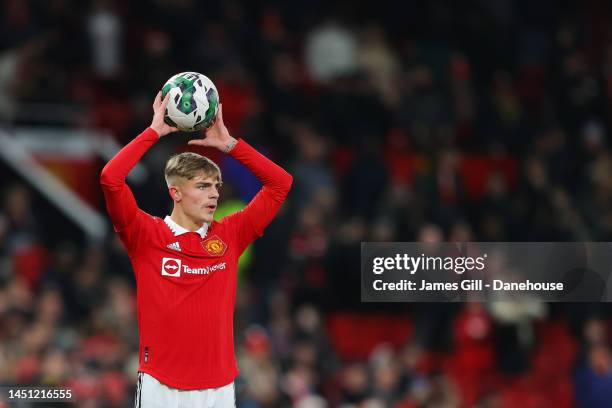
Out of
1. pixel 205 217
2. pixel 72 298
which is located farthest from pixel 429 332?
pixel 205 217

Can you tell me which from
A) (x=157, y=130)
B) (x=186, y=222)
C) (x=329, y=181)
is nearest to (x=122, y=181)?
(x=157, y=130)

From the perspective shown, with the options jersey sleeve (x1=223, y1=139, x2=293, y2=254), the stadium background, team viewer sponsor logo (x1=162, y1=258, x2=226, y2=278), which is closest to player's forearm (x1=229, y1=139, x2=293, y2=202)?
jersey sleeve (x1=223, y1=139, x2=293, y2=254)

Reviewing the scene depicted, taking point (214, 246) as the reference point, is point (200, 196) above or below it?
above

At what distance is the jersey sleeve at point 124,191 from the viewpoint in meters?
6.66

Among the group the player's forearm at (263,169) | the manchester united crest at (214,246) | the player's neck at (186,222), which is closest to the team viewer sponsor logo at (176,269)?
the manchester united crest at (214,246)

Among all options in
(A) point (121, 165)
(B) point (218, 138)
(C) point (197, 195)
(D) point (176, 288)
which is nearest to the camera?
(A) point (121, 165)

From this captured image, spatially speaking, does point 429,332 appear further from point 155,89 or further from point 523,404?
point 155,89

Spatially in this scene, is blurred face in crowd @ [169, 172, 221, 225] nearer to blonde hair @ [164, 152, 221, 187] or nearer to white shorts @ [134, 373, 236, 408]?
blonde hair @ [164, 152, 221, 187]

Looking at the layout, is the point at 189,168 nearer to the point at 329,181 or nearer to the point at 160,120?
the point at 160,120

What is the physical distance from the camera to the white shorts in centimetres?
674

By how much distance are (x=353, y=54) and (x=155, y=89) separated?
3339 millimetres

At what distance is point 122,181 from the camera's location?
6688 mm

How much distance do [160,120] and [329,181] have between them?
786 cm

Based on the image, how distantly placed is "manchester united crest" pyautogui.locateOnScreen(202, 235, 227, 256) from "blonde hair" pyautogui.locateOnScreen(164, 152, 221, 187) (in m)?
0.35
